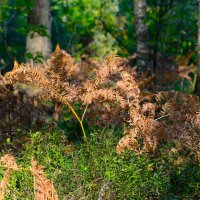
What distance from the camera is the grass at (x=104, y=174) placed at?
6.12m

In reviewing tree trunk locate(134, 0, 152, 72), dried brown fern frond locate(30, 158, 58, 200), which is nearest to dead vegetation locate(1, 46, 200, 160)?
dried brown fern frond locate(30, 158, 58, 200)

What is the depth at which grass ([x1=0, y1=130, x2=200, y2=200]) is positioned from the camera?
20.1ft

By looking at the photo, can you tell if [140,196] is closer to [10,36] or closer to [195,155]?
[195,155]

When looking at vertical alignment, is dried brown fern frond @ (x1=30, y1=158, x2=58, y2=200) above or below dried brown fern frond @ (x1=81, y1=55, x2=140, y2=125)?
below

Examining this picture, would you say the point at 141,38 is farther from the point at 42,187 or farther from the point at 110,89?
the point at 42,187

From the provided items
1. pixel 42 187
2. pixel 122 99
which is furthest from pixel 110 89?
pixel 42 187

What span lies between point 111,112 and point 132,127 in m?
0.48

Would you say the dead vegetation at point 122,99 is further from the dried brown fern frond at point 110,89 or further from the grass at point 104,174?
the grass at point 104,174

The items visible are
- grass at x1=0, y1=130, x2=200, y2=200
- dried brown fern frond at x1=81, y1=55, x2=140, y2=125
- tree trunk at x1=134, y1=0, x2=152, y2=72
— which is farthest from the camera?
tree trunk at x1=134, y1=0, x2=152, y2=72

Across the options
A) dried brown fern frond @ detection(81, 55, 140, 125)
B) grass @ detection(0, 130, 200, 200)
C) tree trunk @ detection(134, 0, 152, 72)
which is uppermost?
dried brown fern frond @ detection(81, 55, 140, 125)

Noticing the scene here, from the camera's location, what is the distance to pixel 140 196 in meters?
6.17

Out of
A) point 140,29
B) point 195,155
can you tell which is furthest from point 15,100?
point 140,29

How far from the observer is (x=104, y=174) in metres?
6.41

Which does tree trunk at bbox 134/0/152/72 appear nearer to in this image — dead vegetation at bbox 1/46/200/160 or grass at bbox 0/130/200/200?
dead vegetation at bbox 1/46/200/160
